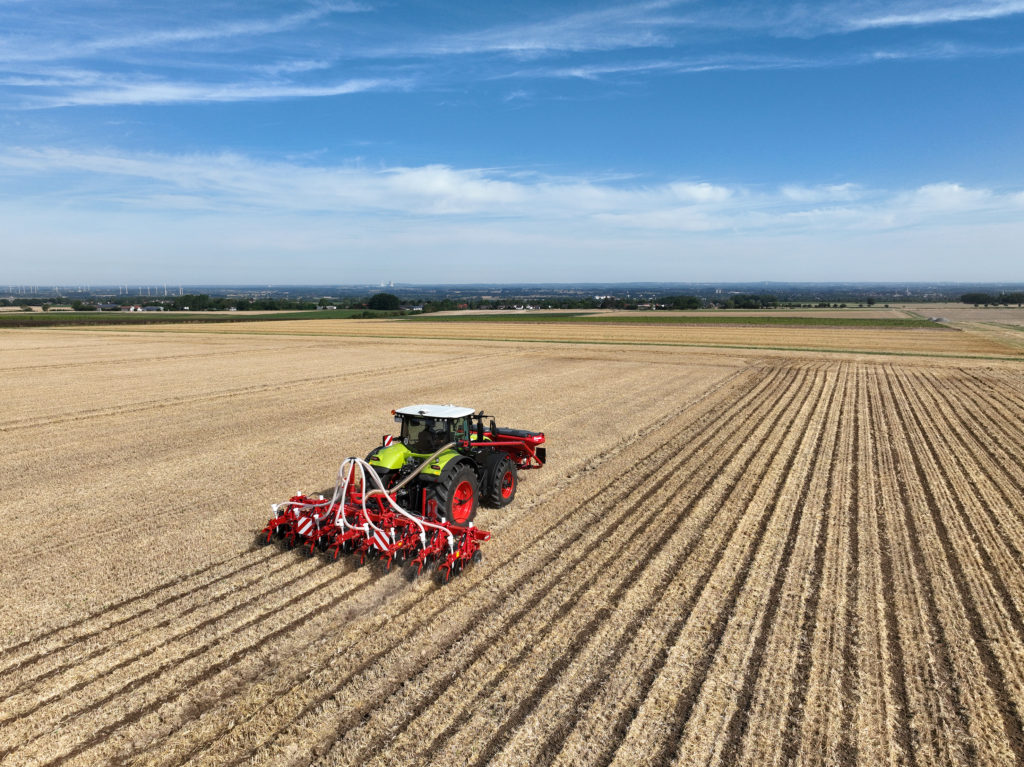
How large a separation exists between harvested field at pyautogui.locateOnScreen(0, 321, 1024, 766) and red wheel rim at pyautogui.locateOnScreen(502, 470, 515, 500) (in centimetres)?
56

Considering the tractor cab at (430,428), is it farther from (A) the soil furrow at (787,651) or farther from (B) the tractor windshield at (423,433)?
(A) the soil furrow at (787,651)

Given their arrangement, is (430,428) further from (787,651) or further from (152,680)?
(787,651)

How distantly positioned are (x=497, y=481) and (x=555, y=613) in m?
3.38

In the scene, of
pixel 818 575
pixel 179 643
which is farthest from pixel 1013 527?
pixel 179 643

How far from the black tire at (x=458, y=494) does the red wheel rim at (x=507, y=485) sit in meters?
0.53

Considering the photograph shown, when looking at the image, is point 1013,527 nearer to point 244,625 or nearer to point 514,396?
point 244,625

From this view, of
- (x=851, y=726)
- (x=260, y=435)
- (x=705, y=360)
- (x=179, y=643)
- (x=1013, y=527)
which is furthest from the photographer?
(x=705, y=360)

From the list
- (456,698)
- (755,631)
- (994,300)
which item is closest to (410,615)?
(456,698)

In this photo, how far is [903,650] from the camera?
21.2 ft

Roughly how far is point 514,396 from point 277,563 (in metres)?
14.9

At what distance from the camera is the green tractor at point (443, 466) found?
28.2 feet

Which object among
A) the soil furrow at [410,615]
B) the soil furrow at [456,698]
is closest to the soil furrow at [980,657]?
the soil furrow at [456,698]

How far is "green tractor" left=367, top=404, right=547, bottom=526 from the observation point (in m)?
8.60

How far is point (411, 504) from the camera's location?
8.88 metres
